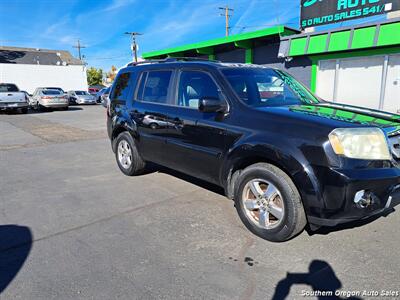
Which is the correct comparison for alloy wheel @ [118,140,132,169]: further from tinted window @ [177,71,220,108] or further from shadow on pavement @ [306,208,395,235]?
shadow on pavement @ [306,208,395,235]

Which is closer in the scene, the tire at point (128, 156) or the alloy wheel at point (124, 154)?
the tire at point (128, 156)

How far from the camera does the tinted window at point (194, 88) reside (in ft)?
13.5

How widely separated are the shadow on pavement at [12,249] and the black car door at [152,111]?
6.76ft

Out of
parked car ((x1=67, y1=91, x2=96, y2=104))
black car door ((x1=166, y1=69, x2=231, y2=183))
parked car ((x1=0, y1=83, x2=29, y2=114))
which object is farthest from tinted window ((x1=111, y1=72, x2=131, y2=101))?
parked car ((x1=67, y1=91, x2=96, y2=104))

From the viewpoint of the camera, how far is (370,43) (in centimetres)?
1026

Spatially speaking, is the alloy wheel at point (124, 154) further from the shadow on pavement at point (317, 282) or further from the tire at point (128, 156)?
the shadow on pavement at point (317, 282)

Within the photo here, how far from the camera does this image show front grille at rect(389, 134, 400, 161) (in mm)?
3148

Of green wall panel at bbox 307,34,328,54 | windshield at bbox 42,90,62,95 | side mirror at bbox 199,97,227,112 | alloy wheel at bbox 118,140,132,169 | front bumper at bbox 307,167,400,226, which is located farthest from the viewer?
windshield at bbox 42,90,62,95

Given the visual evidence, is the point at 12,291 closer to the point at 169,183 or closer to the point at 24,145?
the point at 169,183

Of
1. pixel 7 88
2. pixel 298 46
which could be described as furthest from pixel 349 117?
pixel 7 88

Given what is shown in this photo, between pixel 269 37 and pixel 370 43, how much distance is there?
4379mm

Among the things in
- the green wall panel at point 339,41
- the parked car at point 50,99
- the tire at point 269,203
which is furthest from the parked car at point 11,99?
the tire at point 269,203

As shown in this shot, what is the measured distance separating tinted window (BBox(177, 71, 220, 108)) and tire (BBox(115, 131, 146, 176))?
151 cm

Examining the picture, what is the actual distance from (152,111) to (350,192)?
121 inches
